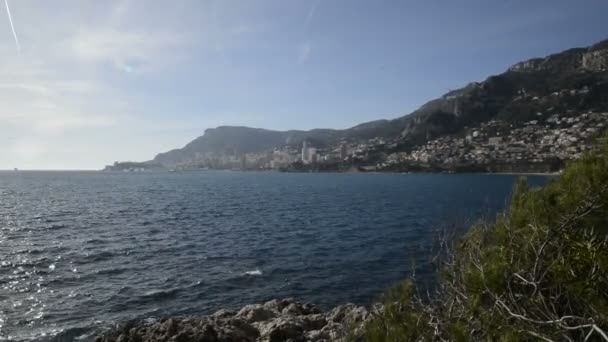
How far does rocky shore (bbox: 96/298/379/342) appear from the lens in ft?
28.2

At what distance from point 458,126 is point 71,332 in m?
155

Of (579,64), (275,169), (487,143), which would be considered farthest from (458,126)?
(275,169)

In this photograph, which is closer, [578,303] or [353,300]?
[578,303]

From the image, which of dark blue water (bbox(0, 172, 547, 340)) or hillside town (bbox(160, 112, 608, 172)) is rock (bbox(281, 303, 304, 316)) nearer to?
dark blue water (bbox(0, 172, 547, 340))

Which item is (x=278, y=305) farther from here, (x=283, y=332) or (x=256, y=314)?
(x=283, y=332)

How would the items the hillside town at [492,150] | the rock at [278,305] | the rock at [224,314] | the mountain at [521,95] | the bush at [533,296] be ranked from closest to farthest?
1. the bush at [533,296]
2. the rock at [224,314]
3. the rock at [278,305]
4. the hillside town at [492,150]
5. the mountain at [521,95]

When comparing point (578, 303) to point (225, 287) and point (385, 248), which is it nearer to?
point (225, 287)

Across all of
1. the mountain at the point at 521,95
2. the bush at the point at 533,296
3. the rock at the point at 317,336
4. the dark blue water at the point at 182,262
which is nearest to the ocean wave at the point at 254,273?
the dark blue water at the point at 182,262

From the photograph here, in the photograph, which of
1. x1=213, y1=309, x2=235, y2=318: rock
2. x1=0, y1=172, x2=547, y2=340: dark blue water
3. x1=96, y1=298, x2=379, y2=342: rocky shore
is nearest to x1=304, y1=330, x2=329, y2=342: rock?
x1=96, y1=298, x2=379, y2=342: rocky shore

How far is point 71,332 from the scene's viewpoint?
1080 cm

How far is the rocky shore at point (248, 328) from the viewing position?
28.2 feet

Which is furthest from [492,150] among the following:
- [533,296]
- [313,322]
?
[533,296]

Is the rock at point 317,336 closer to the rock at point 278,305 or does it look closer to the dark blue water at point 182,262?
the rock at point 278,305

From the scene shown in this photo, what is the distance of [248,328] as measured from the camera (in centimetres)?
952
